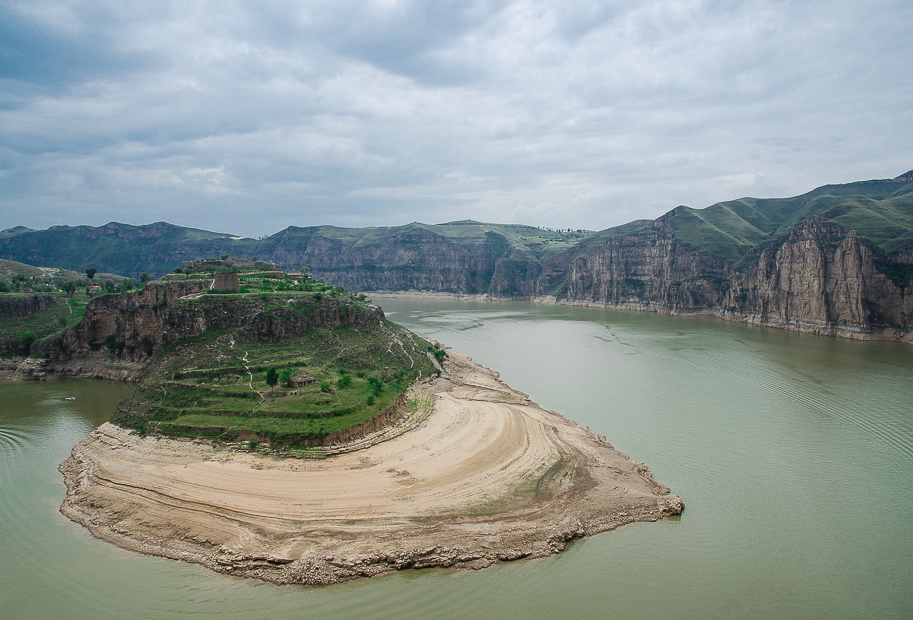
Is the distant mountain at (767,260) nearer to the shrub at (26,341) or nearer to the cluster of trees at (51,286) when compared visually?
the cluster of trees at (51,286)

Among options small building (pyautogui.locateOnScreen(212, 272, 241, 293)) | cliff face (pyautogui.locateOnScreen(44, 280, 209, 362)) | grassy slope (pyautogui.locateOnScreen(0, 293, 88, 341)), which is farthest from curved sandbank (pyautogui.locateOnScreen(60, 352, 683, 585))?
grassy slope (pyautogui.locateOnScreen(0, 293, 88, 341))

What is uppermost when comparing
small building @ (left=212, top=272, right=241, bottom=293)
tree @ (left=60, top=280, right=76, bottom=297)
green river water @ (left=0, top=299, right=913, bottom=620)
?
small building @ (left=212, top=272, right=241, bottom=293)

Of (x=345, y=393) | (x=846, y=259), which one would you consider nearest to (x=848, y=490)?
(x=345, y=393)

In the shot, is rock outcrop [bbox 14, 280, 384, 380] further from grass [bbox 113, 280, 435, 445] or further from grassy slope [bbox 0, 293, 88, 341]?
grassy slope [bbox 0, 293, 88, 341]

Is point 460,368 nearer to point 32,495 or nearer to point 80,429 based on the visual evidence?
point 80,429

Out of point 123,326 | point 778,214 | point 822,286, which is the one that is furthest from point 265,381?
point 778,214
